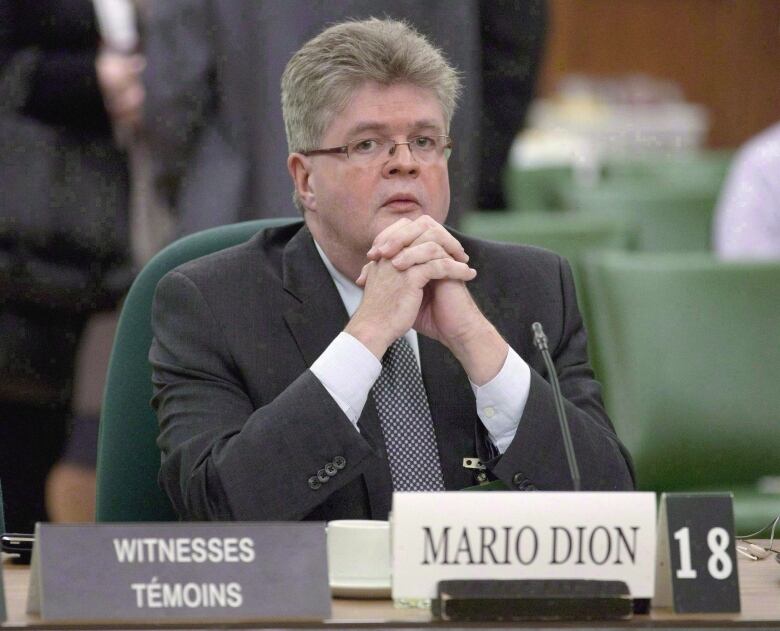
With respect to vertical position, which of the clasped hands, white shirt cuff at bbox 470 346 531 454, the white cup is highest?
the clasped hands

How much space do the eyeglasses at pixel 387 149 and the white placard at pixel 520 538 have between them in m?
0.82

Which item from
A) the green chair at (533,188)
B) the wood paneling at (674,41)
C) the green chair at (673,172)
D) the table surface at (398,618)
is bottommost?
the table surface at (398,618)

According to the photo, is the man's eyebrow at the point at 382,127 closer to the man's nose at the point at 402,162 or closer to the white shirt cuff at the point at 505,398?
the man's nose at the point at 402,162

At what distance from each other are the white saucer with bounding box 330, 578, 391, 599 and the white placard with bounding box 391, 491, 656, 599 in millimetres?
108

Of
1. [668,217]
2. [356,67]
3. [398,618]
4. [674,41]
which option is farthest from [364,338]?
[674,41]

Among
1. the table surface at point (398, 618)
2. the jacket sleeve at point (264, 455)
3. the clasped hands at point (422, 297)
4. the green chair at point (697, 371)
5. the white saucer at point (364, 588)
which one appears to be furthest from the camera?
the green chair at point (697, 371)

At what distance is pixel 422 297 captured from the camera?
82.0 inches

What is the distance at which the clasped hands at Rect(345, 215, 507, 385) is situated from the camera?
2041mm

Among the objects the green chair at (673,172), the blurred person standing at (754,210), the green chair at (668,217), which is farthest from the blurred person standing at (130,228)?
the green chair at (673,172)

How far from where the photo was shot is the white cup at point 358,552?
61.3 inches

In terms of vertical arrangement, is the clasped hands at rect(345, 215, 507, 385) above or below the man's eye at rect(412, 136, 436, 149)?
below

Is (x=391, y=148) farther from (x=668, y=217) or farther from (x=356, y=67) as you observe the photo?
(x=668, y=217)

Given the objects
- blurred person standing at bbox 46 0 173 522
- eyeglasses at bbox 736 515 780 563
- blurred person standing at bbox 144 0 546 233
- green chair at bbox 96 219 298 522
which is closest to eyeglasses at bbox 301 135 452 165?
green chair at bbox 96 219 298 522

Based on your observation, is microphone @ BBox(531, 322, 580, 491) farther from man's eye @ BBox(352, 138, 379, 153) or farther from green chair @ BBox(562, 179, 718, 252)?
green chair @ BBox(562, 179, 718, 252)
